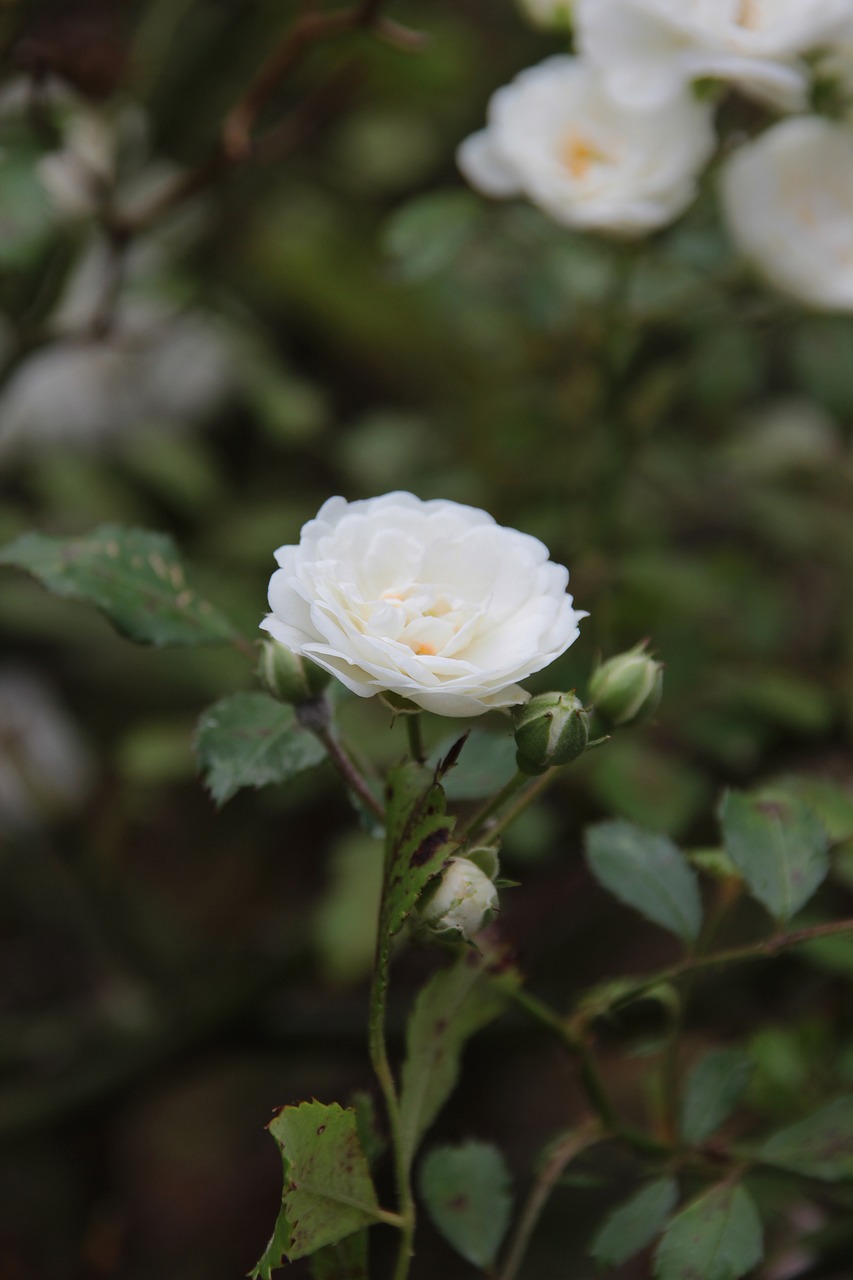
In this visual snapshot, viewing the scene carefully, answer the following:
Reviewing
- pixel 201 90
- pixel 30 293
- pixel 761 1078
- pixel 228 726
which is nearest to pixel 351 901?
pixel 761 1078

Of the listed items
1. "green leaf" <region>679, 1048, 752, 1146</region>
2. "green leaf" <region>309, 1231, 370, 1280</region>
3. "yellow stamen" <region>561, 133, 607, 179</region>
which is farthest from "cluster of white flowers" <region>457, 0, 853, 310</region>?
"green leaf" <region>309, 1231, 370, 1280</region>

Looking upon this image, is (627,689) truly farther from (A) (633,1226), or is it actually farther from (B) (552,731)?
(A) (633,1226)

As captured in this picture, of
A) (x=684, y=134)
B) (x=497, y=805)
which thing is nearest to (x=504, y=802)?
(x=497, y=805)

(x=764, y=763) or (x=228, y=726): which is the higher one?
(x=228, y=726)

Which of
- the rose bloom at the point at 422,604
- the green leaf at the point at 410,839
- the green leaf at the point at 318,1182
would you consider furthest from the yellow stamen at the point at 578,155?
the green leaf at the point at 318,1182

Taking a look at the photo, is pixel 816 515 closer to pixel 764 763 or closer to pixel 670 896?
pixel 764 763

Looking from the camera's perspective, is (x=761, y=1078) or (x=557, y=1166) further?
(x=761, y=1078)

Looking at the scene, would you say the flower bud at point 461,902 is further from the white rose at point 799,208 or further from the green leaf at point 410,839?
the white rose at point 799,208
